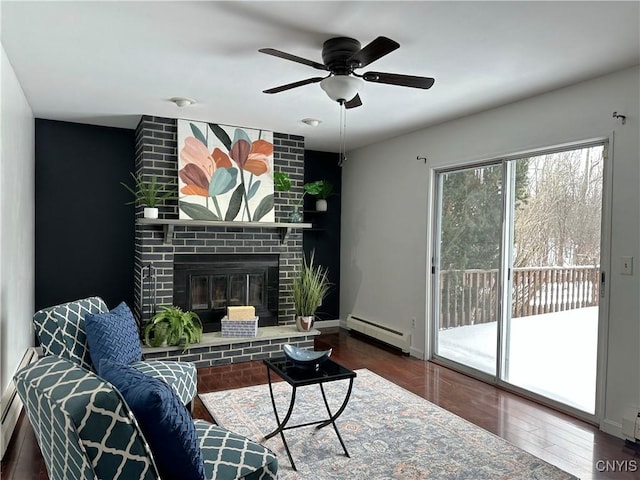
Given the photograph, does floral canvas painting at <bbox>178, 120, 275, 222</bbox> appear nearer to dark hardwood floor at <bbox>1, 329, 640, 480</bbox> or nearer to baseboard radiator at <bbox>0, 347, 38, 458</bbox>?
dark hardwood floor at <bbox>1, 329, 640, 480</bbox>

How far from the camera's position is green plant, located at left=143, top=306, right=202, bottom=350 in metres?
4.04

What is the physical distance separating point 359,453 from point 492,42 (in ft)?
8.20

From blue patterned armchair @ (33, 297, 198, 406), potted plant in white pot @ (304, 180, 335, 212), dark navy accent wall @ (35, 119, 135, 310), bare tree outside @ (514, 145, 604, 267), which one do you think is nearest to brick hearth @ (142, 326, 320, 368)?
dark navy accent wall @ (35, 119, 135, 310)

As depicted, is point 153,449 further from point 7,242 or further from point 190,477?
point 7,242

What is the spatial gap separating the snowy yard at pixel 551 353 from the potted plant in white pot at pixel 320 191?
7.89 feet

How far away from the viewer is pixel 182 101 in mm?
3660

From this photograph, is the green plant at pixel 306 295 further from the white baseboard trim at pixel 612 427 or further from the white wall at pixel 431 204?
the white baseboard trim at pixel 612 427

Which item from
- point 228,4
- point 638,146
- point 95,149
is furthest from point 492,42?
point 95,149

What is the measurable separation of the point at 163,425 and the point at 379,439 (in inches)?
71.3

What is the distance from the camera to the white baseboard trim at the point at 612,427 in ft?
9.47

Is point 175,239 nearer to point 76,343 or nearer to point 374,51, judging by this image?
point 76,343

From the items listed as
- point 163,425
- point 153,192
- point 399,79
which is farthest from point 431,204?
point 163,425

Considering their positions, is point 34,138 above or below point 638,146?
above

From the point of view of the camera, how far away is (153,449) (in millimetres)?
1417
